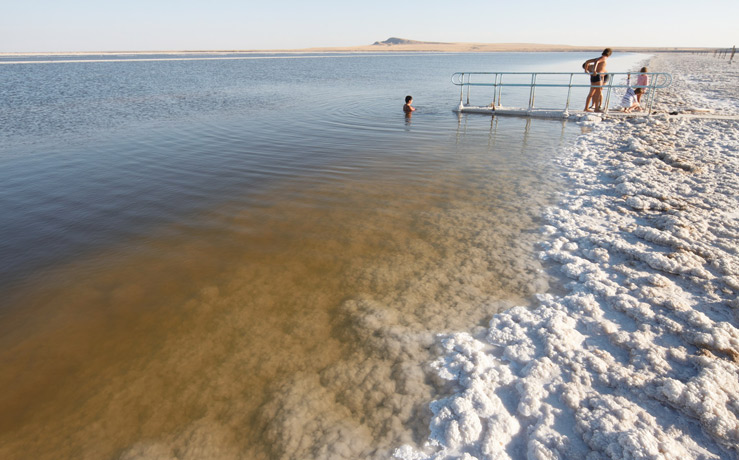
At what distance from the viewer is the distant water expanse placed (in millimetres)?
2803

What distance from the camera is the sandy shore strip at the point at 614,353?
2.46 meters

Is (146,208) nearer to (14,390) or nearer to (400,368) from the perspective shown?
(14,390)

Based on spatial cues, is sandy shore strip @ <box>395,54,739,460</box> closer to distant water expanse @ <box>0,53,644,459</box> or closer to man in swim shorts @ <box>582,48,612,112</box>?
distant water expanse @ <box>0,53,644,459</box>

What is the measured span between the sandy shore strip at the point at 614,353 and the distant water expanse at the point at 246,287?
327 mm

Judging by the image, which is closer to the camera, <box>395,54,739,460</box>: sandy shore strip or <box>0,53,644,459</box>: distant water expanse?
<box>395,54,739,460</box>: sandy shore strip

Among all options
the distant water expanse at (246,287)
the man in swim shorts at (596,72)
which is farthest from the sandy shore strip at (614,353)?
the man in swim shorts at (596,72)

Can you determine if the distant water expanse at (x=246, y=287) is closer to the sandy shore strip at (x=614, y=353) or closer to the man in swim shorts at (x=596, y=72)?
the sandy shore strip at (x=614, y=353)

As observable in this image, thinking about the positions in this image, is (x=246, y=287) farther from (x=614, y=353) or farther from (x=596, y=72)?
(x=596, y=72)

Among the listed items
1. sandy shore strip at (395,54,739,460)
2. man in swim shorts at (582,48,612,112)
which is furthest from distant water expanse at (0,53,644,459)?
man in swim shorts at (582,48,612,112)

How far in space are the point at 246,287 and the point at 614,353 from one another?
356 centimetres

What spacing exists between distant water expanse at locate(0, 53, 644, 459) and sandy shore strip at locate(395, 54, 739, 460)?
33cm

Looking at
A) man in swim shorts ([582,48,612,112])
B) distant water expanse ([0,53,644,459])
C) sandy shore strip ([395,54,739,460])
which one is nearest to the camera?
sandy shore strip ([395,54,739,460])

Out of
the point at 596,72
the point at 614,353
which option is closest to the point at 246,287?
the point at 614,353

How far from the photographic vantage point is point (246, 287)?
432 centimetres
